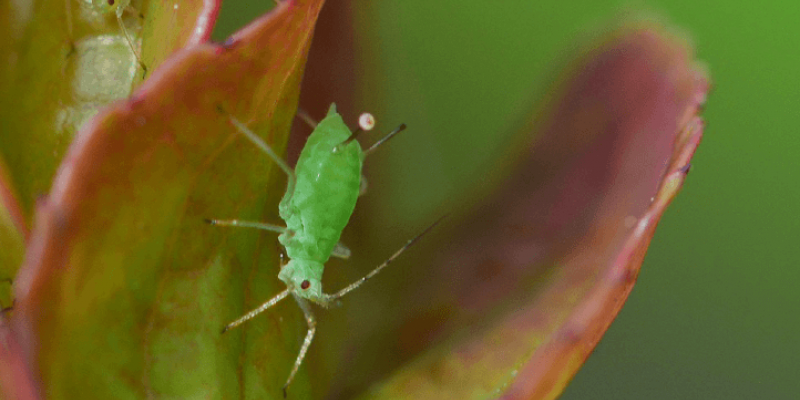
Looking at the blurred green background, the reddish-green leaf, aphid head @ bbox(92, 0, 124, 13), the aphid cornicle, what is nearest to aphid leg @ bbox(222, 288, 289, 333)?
the aphid cornicle

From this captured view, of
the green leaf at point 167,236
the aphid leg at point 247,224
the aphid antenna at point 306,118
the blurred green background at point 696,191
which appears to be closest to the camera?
the green leaf at point 167,236

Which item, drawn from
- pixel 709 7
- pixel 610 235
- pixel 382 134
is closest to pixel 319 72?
pixel 382 134

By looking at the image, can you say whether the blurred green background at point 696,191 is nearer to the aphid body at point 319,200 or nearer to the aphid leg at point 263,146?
the aphid body at point 319,200

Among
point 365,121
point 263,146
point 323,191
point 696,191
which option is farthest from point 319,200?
point 696,191

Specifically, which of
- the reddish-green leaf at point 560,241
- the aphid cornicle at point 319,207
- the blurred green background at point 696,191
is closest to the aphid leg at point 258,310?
the aphid cornicle at point 319,207

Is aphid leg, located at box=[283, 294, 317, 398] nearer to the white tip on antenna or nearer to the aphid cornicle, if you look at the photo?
the aphid cornicle

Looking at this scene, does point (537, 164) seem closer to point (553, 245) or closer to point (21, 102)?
point (553, 245)

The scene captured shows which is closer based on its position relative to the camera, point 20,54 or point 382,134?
point 20,54
